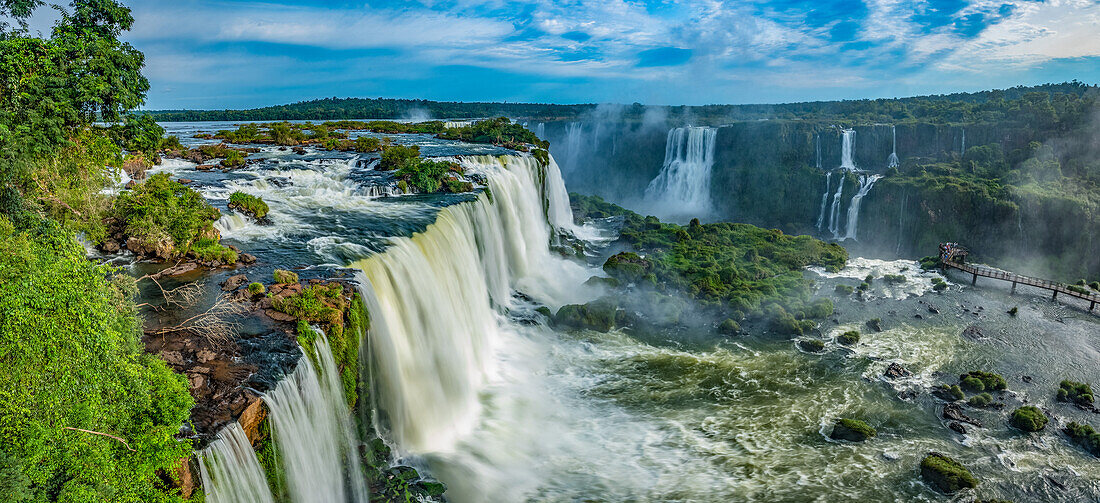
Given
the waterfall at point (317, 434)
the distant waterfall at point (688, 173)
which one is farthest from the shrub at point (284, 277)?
the distant waterfall at point (688, 173)

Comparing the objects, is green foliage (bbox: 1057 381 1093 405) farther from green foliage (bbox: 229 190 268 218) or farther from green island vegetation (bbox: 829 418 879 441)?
green foliage (bbox: 229 190 268 218)

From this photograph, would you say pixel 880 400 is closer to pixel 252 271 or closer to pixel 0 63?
pixel 252 271

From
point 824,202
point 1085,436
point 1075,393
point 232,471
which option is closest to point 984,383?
point 1075,393

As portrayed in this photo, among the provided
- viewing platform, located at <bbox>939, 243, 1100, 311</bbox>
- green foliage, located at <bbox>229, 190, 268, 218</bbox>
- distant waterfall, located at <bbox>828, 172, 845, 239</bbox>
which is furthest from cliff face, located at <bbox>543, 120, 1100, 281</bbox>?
green foliage, located at <bbox>229, 190, 268, 218</bbox>

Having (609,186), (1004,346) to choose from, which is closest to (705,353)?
(1004,346)

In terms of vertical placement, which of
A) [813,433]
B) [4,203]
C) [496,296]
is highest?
[4,203]

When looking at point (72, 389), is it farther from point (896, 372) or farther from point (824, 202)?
point (824, 202)
